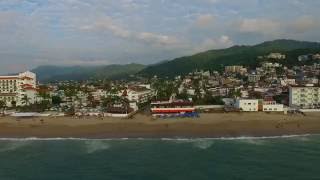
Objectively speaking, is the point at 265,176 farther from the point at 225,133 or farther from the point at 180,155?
the point at 225,133

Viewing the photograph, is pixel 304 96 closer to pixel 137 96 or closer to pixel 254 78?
pixel 137 96

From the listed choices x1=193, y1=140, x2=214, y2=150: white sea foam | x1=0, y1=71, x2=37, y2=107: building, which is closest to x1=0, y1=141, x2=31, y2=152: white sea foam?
x1=193, y1=140, x2=214, y2=150: white sea foam

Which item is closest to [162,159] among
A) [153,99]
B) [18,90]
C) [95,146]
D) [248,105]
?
[95,146]

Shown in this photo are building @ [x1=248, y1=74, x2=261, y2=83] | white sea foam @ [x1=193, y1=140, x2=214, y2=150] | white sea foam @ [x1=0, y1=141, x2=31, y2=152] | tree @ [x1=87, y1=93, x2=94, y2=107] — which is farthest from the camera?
building @ [x1=248, y1=74, x2=261, y2=83]

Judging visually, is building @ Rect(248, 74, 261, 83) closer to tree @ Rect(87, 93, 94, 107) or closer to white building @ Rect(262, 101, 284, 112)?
tree @ Rect(87, 93, 94, 107)

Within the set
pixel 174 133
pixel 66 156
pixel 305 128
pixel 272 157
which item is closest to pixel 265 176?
pixel 272 157

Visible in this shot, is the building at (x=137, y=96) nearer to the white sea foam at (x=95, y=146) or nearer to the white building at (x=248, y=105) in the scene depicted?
the white building at (x=248, y=105)

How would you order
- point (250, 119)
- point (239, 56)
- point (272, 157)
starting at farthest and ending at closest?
1. point (239, 56)
2. point (250, 119)
3. point (272, 157)
